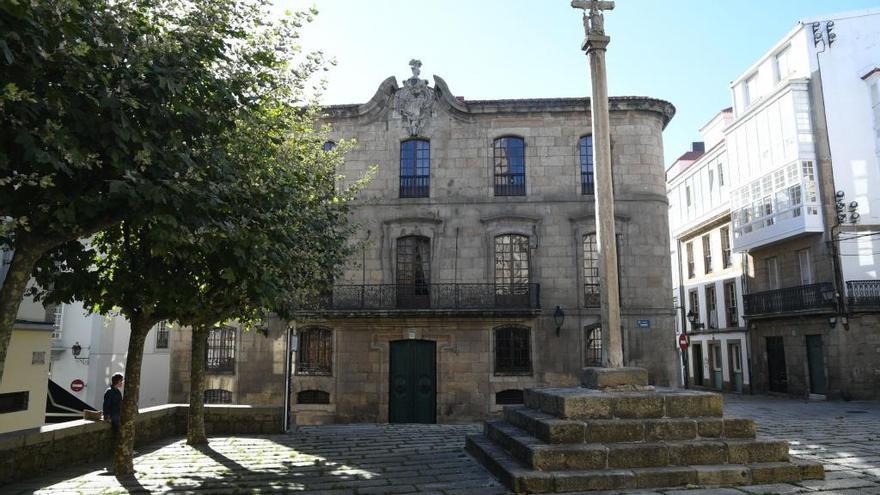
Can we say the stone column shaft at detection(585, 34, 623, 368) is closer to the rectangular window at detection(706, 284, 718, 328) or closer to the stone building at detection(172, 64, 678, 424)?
the stone building at detection(172, 64, 678, 424)

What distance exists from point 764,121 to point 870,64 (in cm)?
406

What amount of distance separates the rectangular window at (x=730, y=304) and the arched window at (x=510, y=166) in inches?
618

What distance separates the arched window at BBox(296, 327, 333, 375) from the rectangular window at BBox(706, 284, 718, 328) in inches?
844

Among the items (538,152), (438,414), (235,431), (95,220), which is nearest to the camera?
(95,220)

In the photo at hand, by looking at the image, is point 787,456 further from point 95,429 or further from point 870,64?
point 870,64

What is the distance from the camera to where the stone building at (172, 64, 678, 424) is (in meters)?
19.0

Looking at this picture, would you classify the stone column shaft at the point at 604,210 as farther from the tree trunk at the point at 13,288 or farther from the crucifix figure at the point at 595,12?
the tree trunk at the point at 13,288

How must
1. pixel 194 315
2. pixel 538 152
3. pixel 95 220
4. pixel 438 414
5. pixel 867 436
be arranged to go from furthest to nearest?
pixel 538 152 → pixel 438 414 → pixel 867 436 → pixel 194 315 → pixel 95 220

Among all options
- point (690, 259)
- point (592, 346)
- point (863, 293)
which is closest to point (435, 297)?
point (592, 346)

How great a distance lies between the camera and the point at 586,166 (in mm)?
20156

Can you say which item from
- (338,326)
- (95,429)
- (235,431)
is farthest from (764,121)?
(95,429)

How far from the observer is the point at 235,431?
1390cm

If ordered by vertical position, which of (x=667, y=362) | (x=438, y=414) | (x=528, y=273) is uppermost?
(x=528, y=273)

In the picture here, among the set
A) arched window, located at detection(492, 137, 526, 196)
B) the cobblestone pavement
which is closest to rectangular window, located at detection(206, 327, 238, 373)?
the cobblestone pavement
